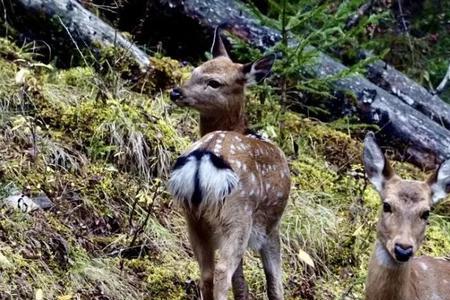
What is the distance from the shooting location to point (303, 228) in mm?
7969

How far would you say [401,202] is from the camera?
232 inches

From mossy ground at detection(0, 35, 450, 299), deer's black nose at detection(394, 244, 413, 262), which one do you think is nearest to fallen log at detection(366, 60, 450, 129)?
mossy ground at detection(0, 35, 450, 299)

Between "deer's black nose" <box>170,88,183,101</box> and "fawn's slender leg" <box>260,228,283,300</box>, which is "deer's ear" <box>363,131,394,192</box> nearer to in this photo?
"fawn's slender leg" <box>260,228,283,300</box>

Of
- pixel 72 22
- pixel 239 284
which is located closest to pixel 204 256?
pixel 239 284

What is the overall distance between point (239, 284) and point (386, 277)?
0.99 metres

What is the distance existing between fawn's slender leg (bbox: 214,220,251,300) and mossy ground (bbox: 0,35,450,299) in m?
1.03

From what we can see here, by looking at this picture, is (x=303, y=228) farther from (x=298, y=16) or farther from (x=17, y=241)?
(x=17, y=241)

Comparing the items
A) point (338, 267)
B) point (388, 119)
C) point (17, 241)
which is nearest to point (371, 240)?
point (338, 267)

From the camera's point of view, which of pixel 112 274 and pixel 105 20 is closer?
pixel 112 274

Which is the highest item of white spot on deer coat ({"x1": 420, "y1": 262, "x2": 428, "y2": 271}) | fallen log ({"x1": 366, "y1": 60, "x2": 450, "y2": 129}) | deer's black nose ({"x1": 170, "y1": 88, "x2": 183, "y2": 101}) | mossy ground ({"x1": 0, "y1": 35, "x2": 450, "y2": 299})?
deer's black nose ({"x1": 170, "y1": 88, "x2": 183, "y2": 101})

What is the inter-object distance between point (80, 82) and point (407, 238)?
12.6ft

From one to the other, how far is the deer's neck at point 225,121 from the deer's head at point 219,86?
0.03 meters

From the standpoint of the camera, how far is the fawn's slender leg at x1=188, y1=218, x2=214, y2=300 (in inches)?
235

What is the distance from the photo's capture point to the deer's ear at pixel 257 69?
7.16 metres
